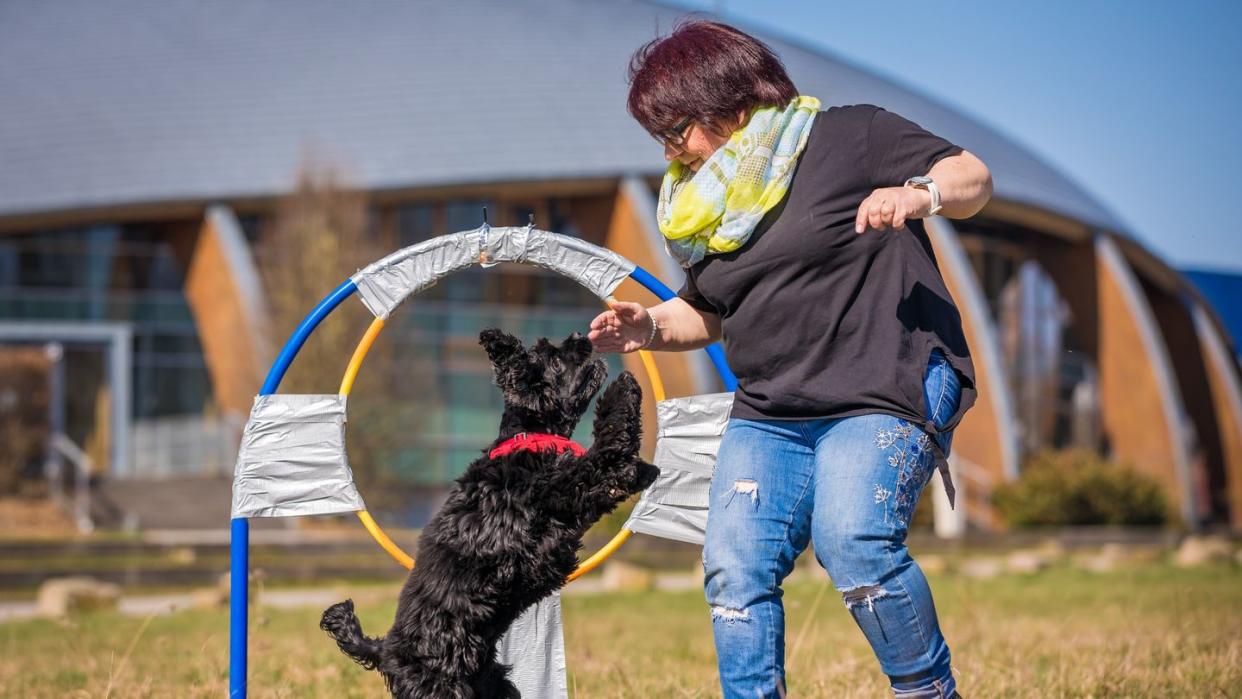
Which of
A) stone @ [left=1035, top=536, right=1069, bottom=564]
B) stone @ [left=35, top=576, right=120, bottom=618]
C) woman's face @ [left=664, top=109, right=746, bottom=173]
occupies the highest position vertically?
woman's face @ [left=664, top=109, right=746, bottom=173]

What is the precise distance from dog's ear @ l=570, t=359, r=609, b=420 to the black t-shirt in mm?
829

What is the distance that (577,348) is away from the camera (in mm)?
4250

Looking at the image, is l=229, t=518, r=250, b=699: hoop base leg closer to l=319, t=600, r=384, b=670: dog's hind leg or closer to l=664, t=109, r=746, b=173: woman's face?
l=319, t=600, r=384, b=670: dog's hind leg

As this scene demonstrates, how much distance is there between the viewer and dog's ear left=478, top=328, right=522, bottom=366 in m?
4.09

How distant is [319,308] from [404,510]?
77.4ft

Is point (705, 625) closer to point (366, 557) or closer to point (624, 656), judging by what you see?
point (624, 656)

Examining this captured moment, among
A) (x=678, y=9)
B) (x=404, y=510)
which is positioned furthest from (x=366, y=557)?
(x=678, y=9)

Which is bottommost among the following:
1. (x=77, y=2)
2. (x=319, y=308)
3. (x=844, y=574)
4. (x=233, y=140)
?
(x=844, y=574)

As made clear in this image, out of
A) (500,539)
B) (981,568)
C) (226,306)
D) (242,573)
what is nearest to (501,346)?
(500,539)

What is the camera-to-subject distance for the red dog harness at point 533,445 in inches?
159

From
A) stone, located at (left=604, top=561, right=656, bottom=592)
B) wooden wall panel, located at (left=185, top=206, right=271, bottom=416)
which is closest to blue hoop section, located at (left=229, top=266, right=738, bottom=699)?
stone, located at (left=604, top=561, right=656, bottom=592)

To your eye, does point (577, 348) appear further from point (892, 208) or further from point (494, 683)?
point (892, 208)

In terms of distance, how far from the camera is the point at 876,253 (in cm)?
346

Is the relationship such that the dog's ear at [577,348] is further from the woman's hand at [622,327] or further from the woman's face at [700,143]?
the woman's face at [700,143]
